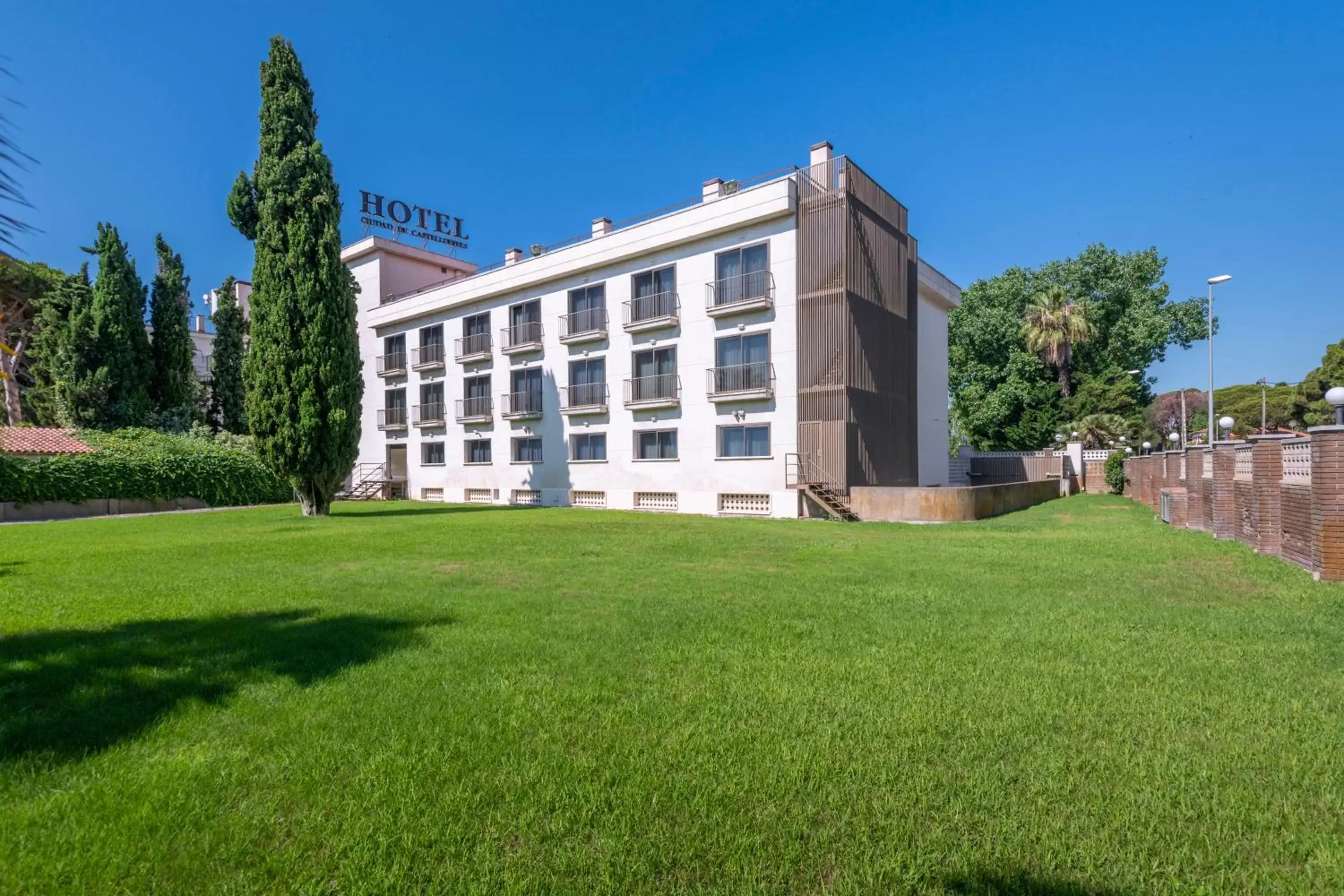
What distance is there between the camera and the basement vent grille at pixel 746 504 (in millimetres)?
23453

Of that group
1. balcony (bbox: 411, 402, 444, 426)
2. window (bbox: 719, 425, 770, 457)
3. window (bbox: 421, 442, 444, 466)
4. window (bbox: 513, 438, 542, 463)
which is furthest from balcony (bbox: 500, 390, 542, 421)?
window (bbox: 719, 425, 770, 457)

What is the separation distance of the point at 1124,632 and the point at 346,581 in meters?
8.80

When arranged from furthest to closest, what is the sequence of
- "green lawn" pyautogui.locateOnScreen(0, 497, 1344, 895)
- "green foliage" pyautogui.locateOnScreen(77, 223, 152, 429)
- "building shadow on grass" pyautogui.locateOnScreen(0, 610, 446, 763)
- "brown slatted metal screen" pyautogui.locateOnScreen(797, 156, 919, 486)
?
1. "green foliage" pyautogui.locateOnScreen(77, 223, 152, 429)
2. "brown slatted metal screen" pyautogui.locateOnScreen(797, 156, 919, 486)
3. "building shadow on grass" pyautogui.locateOnScreen(0, 610, 446, 763)
4. "green lawn" pyautogui.locateOnScreen(0, 497, 1344, 895)

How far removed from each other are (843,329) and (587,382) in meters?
11.3

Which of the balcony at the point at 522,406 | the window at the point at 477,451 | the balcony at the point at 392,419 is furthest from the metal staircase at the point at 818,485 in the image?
the balcony at the point at 392,419

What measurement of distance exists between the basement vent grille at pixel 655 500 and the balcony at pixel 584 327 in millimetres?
6708

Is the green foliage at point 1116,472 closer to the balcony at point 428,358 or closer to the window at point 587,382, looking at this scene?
the window at point 587,382

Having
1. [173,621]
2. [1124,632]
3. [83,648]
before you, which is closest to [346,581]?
[173,621]

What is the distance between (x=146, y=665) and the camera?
5078mm

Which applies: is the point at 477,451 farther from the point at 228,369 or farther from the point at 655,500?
the point at 228,369

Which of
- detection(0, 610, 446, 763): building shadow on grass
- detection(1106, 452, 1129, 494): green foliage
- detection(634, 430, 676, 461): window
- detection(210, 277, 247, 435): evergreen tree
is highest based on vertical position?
detection(210, 277, 247, 435): evergreen tree

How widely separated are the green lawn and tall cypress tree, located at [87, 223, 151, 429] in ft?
93.3

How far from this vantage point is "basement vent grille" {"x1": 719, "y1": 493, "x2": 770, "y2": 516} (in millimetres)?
23453

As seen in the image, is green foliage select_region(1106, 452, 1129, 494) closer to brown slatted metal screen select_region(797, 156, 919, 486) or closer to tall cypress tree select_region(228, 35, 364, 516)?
brown slatted metal screen select_region(797, 156, 919, 486)
